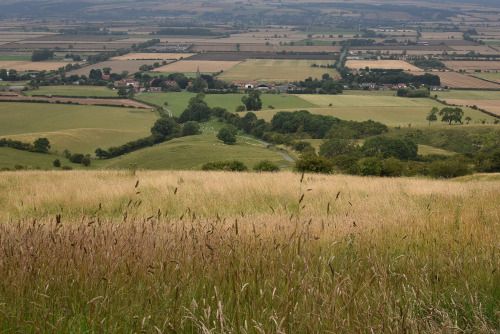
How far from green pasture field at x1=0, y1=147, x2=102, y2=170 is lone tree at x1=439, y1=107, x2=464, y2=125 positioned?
218 feet

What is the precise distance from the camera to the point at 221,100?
108250 millimetres

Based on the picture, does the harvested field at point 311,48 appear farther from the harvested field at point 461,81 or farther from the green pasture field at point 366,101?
the green pasture field at point 366,101

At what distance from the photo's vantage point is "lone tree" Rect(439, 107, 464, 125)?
83.6 metres

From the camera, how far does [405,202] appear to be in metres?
9.34

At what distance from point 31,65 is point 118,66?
89.9ft

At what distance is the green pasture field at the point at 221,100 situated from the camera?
102 metres

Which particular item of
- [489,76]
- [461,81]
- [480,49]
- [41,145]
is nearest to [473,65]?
[489,76]

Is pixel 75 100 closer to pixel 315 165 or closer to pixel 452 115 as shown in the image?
pixel 452 115

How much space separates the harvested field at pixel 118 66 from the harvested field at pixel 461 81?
91854 millimetres

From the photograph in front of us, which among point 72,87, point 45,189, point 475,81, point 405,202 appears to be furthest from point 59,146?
point 475,81

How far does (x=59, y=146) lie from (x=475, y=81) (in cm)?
11114

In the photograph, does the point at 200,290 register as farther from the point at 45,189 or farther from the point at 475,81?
the point at 475,81

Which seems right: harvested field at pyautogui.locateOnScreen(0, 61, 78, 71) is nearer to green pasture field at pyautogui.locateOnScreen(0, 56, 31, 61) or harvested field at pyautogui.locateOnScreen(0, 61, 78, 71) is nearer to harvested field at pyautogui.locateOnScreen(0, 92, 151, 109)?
green pasture field at pyautogui.locateOnScreen(0, 56, 31, 61)

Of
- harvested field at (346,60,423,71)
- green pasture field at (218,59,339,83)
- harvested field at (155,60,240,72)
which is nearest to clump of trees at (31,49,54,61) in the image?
harvested field at (155,60,240,72)
